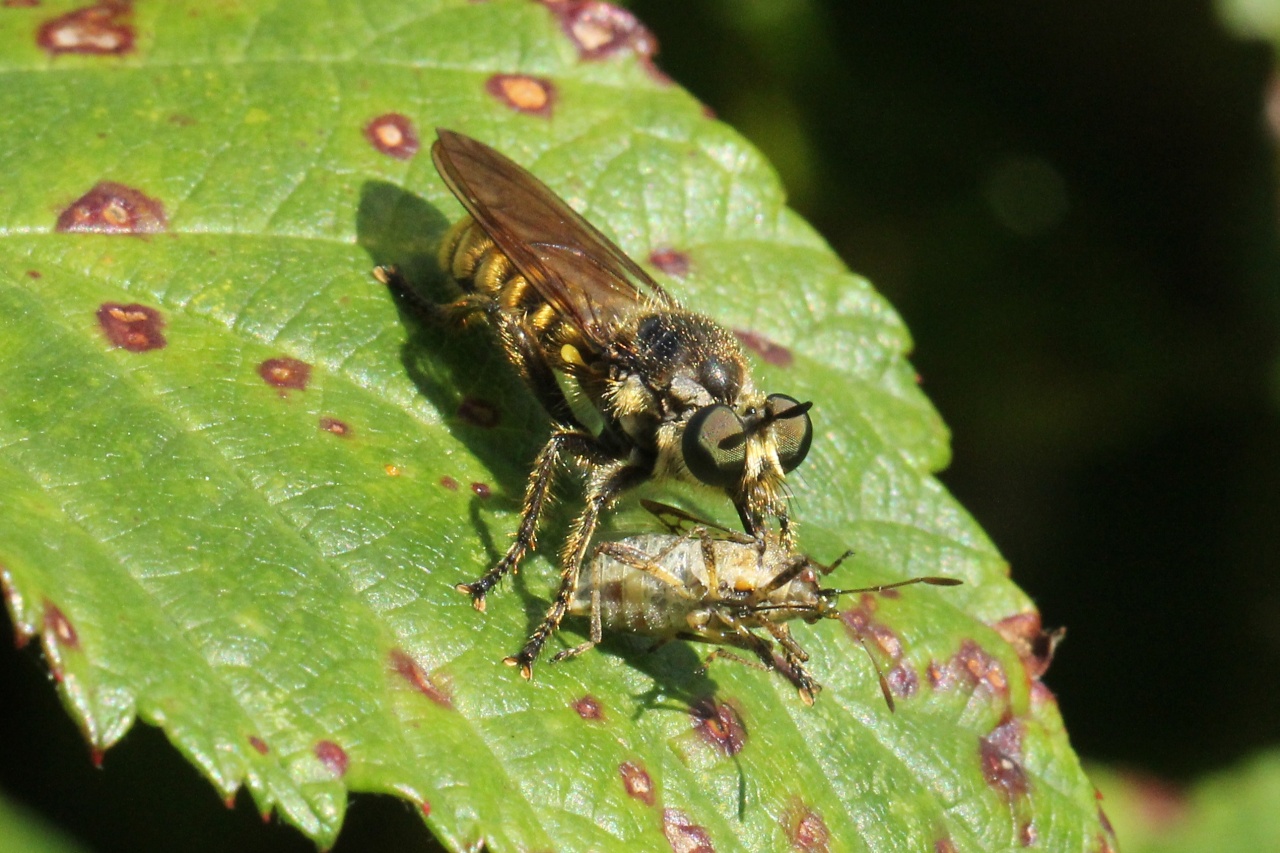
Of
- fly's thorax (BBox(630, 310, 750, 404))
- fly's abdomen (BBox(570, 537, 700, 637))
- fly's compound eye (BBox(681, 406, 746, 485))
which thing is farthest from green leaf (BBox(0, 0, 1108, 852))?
fly's compound eye (BBox(681, 406, 746, 485))

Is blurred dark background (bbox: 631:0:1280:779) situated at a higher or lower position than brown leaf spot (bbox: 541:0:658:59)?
lower

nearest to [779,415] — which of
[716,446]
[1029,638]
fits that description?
[716,446]

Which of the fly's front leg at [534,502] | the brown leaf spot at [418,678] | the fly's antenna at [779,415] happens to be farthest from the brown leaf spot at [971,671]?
the brown leaf spot at [418,678]

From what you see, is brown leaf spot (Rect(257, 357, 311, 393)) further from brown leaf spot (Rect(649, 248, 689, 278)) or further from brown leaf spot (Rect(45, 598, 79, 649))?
brown leaf spot (Rect(649, 248, 689, 278))

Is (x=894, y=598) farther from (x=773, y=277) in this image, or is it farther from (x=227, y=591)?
(x=227, y=591)

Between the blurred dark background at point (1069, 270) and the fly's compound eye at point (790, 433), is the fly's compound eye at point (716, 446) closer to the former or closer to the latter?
the fly's compound eye at point (790, 433)

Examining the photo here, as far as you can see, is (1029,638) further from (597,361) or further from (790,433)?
(597,361)
